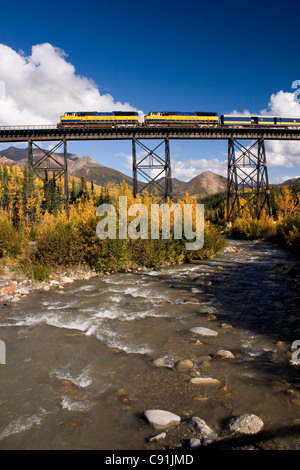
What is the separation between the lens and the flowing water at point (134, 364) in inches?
134

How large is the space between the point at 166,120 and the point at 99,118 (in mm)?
6664

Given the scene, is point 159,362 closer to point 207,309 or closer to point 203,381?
point 203,381

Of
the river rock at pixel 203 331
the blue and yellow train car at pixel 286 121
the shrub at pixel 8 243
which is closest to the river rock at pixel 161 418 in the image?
the river rock at pixel 203 331

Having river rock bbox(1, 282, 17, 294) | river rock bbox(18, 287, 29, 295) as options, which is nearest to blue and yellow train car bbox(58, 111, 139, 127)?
river rock bbox(1, 282, 17, 294)

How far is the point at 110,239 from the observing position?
11.9 m

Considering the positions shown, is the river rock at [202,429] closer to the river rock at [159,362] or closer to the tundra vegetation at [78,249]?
the river rock at [159,362]

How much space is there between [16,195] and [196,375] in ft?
96.5

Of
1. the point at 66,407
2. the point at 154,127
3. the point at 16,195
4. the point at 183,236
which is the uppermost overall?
the point at 154,127

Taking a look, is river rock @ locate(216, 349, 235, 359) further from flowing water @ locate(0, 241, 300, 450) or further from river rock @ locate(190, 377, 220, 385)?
river rock @ locate(190, 377, 220, 385)

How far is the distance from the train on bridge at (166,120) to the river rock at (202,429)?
2784 centimetres

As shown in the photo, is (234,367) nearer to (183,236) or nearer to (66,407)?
(66,407)

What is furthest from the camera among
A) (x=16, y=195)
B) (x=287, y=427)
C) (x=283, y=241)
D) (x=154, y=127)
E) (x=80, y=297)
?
(x=16, y=195)

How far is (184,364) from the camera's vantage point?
4.75m

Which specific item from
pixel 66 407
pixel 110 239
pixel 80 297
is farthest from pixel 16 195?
pixel 66 407
